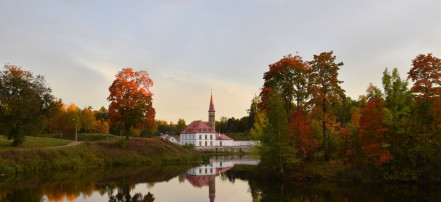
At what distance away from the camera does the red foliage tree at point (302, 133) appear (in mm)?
30422

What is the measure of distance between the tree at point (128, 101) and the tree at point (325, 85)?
26.7 metres

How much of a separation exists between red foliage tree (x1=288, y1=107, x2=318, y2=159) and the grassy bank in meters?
25.8

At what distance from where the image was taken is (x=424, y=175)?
28312 millimetres

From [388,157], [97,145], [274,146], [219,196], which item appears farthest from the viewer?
[97,145]

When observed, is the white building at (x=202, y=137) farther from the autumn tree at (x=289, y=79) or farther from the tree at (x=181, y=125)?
the autumn tree at (x=289, y=79)

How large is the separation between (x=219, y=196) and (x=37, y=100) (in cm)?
3070

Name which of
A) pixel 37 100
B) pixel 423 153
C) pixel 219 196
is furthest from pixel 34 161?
pixel 423 153

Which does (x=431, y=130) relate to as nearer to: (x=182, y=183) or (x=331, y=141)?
(x=331, y=141)

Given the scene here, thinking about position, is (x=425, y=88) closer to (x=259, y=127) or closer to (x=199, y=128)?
(x=259, y=127)

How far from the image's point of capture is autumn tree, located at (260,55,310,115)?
1372 inches

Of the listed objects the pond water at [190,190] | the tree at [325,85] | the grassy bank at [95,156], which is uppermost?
the tree at [325,85]

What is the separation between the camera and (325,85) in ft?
103

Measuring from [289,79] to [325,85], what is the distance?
5038 mm

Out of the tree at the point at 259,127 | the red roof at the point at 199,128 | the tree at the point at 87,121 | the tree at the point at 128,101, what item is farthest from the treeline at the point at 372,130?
the tree at the point at 87,121
